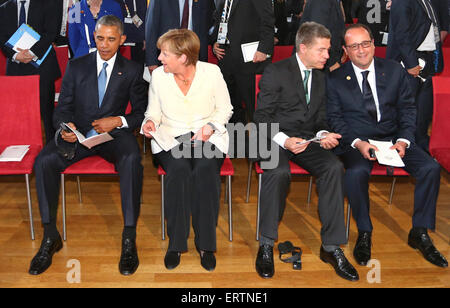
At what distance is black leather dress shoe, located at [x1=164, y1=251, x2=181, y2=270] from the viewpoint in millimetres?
3195

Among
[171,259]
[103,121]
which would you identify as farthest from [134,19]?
[171,259]

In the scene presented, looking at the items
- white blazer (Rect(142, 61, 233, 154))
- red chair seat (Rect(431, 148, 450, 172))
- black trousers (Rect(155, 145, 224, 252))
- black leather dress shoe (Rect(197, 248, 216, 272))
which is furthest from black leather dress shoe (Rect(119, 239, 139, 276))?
red chair seat (Rect(431, 148, 450, 172))

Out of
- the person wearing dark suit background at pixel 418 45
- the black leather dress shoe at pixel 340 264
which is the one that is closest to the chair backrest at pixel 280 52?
the person wearing dark suit background at pixel 418 45

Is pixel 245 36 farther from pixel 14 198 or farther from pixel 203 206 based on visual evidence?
pixel 14 198

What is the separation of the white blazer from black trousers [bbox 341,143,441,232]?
0.85 m

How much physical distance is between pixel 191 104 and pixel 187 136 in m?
0.21

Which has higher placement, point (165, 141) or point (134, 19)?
point (134, 19)

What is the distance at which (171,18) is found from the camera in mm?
4273

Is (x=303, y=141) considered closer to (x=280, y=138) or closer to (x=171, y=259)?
(x=280, y=138)

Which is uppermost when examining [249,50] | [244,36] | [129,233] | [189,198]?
[244,36]

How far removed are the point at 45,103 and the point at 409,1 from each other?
Result: 10.3 ft

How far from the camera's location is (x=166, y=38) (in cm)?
323

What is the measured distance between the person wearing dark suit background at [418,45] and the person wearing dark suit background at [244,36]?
3.44 ft

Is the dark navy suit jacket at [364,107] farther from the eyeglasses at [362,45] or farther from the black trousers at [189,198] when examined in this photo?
the black trousers at [189,198]
